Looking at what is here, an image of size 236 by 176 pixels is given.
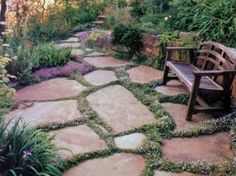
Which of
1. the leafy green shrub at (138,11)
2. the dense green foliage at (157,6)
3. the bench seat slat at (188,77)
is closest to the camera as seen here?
the bench seat slat at (188,77)

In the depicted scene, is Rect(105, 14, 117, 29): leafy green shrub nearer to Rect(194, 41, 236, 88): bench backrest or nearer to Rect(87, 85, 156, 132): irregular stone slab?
Rect(194, 41, 236, 88): bench backrest

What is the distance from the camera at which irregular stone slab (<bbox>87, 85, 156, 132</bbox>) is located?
340 centimetres

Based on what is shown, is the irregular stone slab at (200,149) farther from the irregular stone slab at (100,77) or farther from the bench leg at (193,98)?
the irregular stone slab at (100,77)

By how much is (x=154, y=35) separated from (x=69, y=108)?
227 cm

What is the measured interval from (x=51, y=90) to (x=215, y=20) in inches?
94.7

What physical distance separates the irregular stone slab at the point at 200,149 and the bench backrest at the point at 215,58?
2.46ft

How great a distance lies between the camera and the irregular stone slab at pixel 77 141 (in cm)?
288

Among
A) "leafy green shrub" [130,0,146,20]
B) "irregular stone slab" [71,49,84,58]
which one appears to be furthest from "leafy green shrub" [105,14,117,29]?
"irregular stone slab" [71,49,84,58]

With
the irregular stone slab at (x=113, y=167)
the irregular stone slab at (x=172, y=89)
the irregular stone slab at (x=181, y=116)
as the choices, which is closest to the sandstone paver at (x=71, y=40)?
the irregular stone slab at (x=172, y=89)

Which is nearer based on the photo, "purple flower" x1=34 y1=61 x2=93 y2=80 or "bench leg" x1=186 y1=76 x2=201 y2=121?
"bench leg" x1=186 y1=76 x2=201 y2=121

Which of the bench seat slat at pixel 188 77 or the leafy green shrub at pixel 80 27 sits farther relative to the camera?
the leafy green shrub at pixel 80 27

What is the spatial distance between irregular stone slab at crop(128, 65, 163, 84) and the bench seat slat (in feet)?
1.46

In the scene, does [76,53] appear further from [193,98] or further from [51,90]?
[193,98]

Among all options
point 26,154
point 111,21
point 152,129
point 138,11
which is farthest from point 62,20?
point 26,154
